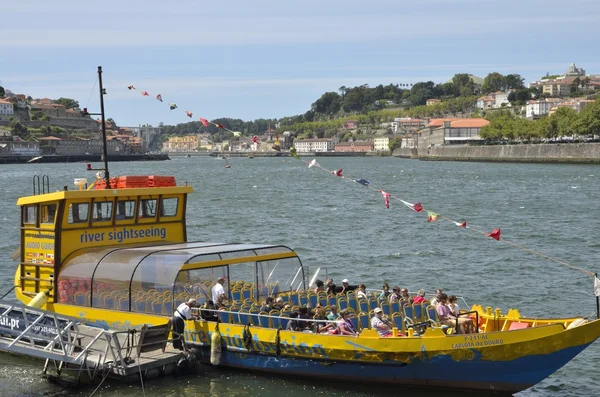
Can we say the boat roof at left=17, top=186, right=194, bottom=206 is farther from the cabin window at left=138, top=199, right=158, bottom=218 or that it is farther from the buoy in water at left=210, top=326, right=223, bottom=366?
the buoy in water at left=210, top=326, right=223, bottom=366

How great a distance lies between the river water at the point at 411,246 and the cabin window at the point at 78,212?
3.06 metres

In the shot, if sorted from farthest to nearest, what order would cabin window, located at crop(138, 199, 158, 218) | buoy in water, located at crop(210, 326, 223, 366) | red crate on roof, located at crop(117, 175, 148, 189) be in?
cabin window, located at crop(138, 199, 158, 218) < red crate on roof, located at crop(117, 175, 148, 189) < buoy in water, located at crop(210, 326, 223, 366)

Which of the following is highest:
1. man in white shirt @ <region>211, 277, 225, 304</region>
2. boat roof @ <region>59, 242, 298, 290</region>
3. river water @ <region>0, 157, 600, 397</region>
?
boat roof @ <region>59, 242, 298, 290</region>

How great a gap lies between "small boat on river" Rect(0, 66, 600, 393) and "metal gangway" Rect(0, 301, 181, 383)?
0.75 metres

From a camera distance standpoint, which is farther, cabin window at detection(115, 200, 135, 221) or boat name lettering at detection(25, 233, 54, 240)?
cabin window at detection(115, 200, 135, 221)

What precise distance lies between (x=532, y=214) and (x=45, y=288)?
126 ft

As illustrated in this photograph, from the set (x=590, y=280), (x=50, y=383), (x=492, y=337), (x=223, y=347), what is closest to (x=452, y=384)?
(x=492, y=337)

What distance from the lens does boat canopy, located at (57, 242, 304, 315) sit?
17984 millimetres

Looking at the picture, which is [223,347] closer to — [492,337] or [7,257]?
[492,337]

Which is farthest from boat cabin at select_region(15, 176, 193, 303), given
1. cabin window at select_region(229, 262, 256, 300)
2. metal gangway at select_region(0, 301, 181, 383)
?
cabin window at select_region(229, 262, 256, 300)

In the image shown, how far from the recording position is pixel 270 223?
49.9 metres

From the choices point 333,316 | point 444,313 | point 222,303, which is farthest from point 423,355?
point 222,303

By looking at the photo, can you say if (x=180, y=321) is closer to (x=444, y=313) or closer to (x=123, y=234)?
(x=123, y=234)

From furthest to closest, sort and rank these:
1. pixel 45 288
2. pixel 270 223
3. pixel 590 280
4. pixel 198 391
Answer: pixel 270 223 < pixel 590 280 < pixel 45 288 < pixel 198 391
